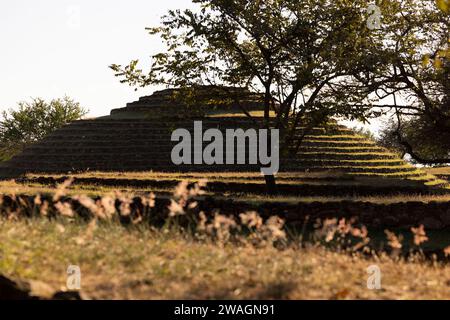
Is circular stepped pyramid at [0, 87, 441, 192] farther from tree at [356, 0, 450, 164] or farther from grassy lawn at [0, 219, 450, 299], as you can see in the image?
grassy lawn at [0, 219, 450, 299]

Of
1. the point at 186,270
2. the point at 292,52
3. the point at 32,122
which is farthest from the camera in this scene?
the point at 32,122

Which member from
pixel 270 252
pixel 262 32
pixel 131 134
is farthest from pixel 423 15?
pixel 270 252

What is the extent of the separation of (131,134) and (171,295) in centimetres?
3231

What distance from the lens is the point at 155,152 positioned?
122 ft

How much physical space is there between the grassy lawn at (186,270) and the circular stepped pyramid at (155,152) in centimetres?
2370

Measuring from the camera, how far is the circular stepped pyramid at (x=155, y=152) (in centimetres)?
3569

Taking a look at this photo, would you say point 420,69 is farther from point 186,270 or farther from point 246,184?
point 186,270

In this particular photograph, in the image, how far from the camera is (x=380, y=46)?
94.3ft

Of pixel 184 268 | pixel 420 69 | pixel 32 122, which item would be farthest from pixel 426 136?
pixel 32 122

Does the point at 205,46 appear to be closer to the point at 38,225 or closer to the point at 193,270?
the point at 38,225

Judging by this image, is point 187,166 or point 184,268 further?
point 187,166

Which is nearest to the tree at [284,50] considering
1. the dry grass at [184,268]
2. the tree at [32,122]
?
the dry grass at [184,268]

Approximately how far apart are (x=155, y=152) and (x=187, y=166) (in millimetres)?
2454

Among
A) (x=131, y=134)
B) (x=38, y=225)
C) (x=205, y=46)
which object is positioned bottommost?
(x=38, y=225)
